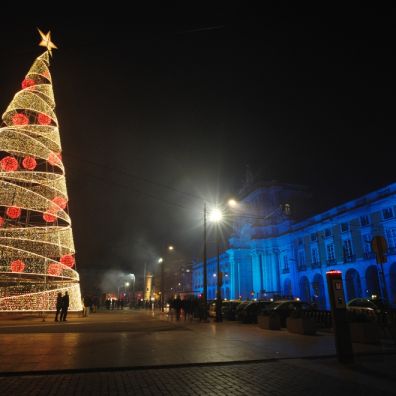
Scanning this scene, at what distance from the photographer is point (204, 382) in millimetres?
7141

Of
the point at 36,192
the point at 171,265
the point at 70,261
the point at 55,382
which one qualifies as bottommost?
the point at 55,382

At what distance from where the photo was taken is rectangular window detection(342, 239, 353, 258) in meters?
49.5

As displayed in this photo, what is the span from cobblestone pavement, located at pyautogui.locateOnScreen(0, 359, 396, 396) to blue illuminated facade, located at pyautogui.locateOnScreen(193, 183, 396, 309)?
1468cm

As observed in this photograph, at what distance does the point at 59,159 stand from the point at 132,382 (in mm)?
19633

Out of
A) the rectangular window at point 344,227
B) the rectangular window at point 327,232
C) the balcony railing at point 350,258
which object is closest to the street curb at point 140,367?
the balcony railing at point 350,258

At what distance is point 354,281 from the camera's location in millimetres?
49438

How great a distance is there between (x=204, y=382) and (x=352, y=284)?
158ft

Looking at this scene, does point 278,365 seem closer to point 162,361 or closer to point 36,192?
point 162,361

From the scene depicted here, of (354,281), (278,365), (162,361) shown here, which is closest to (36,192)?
(162,361)

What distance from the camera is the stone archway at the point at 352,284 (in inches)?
1911

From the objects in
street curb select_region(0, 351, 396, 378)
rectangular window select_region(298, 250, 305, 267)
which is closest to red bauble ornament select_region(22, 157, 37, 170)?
street curb select_region(0, 351, 396, 378)

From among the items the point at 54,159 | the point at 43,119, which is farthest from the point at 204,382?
the point at 43,119

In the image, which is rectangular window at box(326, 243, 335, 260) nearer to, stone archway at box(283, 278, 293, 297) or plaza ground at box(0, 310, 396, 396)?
stone archway at box(283, 278, 293, 297)

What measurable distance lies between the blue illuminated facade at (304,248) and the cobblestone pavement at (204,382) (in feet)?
48.2
